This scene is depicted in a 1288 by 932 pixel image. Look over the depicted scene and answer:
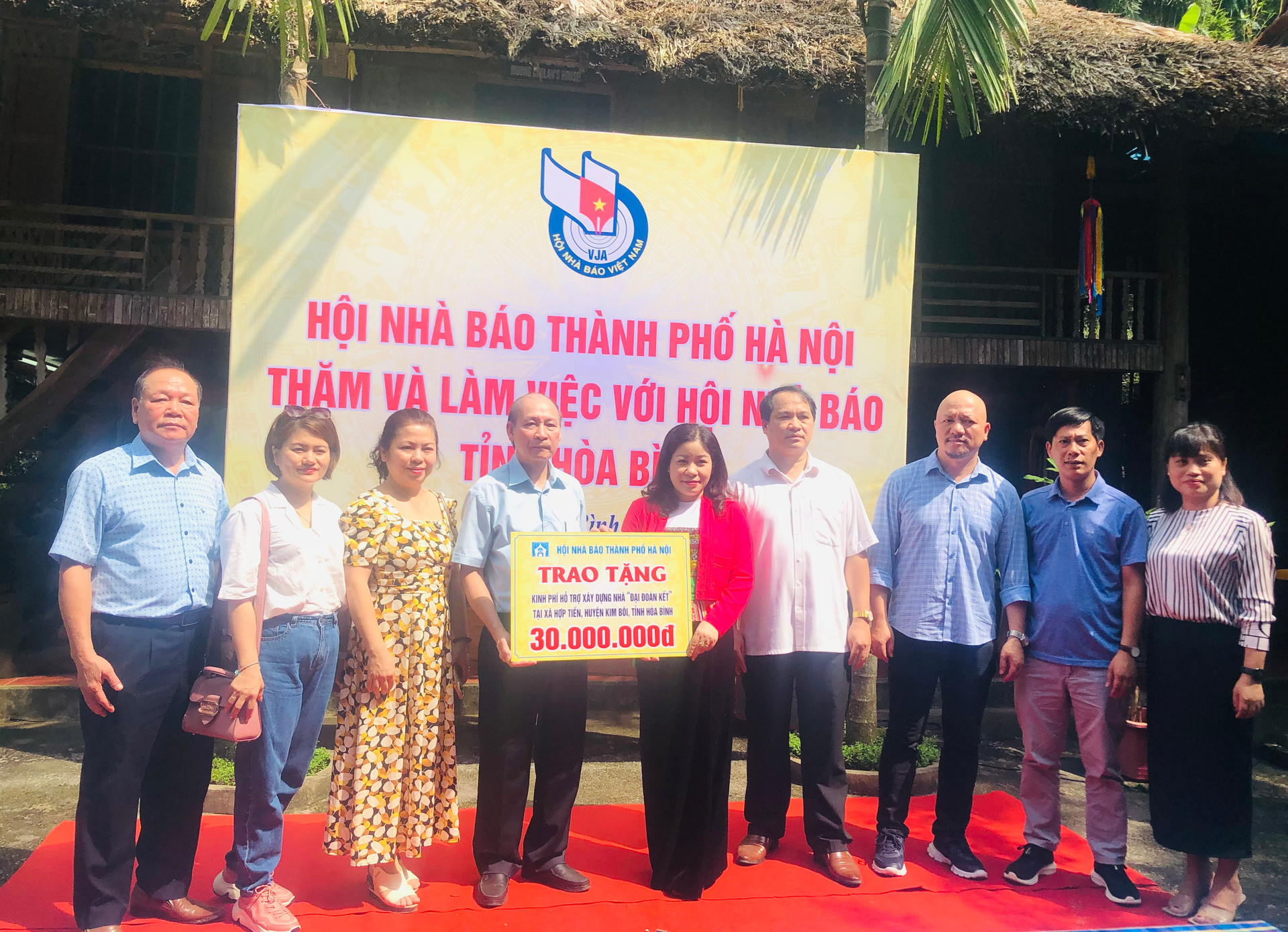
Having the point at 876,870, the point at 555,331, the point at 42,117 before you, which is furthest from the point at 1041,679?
the point at 42,117

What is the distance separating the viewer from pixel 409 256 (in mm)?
4184

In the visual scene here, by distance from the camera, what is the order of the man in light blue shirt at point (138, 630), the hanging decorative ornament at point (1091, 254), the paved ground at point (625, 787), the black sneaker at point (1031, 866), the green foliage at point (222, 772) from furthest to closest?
the hanging decorative ornament at point (1091, 254)
the green foliage at point (222, 772)
the paved ground at point (625, 787)
the black sneaker at point (1031, 866)
the man in light blue shirt at point (138, 630)

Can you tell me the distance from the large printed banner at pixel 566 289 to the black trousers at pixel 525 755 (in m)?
1.31

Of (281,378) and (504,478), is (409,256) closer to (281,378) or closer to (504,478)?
(281,378)

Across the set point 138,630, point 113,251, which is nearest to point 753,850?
point 138,630

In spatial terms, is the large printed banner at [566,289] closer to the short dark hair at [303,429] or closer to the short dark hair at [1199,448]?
the short dark hair at [303,429]

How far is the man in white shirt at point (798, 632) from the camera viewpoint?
340 cm

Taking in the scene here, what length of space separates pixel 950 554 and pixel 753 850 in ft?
4.56

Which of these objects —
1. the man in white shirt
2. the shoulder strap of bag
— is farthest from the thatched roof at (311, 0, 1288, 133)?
the shoulder strap of bag

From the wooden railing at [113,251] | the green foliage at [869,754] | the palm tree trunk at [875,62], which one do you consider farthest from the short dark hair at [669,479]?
the wooden railing at [113,251]

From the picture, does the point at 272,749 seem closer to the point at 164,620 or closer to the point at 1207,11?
the point at 164,620

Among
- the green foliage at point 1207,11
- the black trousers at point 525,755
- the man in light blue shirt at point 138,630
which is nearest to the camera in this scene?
the man in light blue shirt at point 138,630

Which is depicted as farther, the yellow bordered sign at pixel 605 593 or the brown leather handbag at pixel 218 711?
the yellow bordered sign at pixel 605 593

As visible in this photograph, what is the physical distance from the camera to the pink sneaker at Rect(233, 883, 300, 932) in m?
2.82
